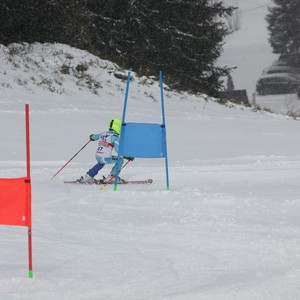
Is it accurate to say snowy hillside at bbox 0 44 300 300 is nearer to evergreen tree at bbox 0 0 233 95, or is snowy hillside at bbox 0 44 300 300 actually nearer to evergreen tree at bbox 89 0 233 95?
evergreen tree at bbox 0 0 233 95

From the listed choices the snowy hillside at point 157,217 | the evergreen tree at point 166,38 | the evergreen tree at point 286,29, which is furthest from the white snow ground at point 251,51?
the snowy hillside at point 157,217

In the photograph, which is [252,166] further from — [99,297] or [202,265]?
[99,297]

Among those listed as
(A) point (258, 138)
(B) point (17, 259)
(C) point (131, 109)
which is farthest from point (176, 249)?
(C) point (131, 109)

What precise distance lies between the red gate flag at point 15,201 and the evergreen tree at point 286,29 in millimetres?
63318

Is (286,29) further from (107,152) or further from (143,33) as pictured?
(107,152)

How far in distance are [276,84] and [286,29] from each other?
7.65m

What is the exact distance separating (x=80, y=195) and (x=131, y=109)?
11.7m

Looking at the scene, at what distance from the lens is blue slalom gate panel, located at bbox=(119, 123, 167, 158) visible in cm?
1046

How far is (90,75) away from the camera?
78.8 feet

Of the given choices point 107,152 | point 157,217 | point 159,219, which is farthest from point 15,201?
point 107,152

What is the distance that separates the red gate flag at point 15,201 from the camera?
209 inches

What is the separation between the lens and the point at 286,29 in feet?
220

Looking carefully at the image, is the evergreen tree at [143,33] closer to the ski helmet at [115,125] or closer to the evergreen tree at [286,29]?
the ski helmet at [115,125]

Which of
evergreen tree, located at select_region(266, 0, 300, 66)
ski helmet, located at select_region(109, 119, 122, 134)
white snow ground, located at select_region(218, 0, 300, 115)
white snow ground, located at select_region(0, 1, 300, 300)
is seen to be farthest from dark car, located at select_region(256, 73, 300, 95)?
ski helmet, located at select_region(109, 119, 122, 134)
